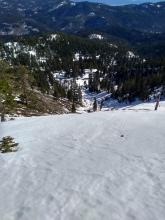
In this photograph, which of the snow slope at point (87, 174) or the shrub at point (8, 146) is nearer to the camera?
the snow slope at point (87, 174)

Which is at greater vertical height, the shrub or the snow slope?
the snow slope

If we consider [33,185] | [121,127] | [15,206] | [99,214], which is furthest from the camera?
[121,127]

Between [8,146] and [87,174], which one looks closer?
[87,174]

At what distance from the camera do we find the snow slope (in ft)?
49.5

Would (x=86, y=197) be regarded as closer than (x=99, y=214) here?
No

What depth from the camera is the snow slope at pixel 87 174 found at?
49.5 feet

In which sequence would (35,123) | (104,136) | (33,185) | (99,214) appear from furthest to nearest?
(35,123), (104,136), (33,185), (99,214)

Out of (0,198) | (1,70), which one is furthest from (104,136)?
(1,70)

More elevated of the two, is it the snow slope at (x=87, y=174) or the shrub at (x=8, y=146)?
the snow slope at (x=87, y=174)

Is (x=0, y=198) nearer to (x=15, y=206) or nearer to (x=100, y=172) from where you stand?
(x=15, y=206)

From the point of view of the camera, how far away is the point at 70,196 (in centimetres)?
1634

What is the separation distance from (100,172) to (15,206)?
5161mm

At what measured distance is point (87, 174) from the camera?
18875 millimetres

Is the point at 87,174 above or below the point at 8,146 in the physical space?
above
